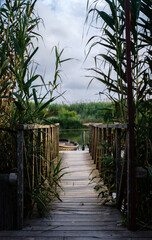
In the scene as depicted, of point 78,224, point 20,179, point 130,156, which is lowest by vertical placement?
point 78,224

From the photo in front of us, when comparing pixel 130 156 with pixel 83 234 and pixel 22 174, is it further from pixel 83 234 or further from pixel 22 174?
pixel 22 174

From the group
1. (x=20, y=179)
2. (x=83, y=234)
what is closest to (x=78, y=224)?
(x=83, y=234)

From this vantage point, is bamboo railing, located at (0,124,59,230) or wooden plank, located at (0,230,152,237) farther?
bamboo railing, located at (0,124,59,230)

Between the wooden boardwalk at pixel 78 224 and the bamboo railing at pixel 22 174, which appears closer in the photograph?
the wooden boardwalk at pixel 78 224

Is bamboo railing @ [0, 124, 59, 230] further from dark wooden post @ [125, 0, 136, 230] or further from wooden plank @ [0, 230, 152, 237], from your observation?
dark wooden post @ [125, 0, 136, 230]

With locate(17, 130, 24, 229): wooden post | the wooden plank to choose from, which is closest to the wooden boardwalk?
the wooden plank

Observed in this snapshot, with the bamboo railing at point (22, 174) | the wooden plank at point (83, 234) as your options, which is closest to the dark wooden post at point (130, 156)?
the wooden plank at point (83, 234)

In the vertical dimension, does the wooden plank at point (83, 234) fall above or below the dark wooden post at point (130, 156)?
below

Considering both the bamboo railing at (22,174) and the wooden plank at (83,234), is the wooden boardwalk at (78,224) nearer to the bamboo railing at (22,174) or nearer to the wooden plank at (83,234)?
Result: the wooden plank at (83,234)

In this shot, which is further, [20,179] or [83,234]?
[20,179]

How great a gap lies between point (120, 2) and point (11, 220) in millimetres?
2020

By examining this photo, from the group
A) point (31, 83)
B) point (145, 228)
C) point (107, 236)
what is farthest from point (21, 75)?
point (145, 228)

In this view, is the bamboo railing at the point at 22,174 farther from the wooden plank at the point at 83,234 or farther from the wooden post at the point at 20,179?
the wooden plank at the point at 83,234

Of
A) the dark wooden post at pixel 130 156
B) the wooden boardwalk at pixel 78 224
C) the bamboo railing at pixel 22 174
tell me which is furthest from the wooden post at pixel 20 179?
the dark wooden post at pixel 130 156
